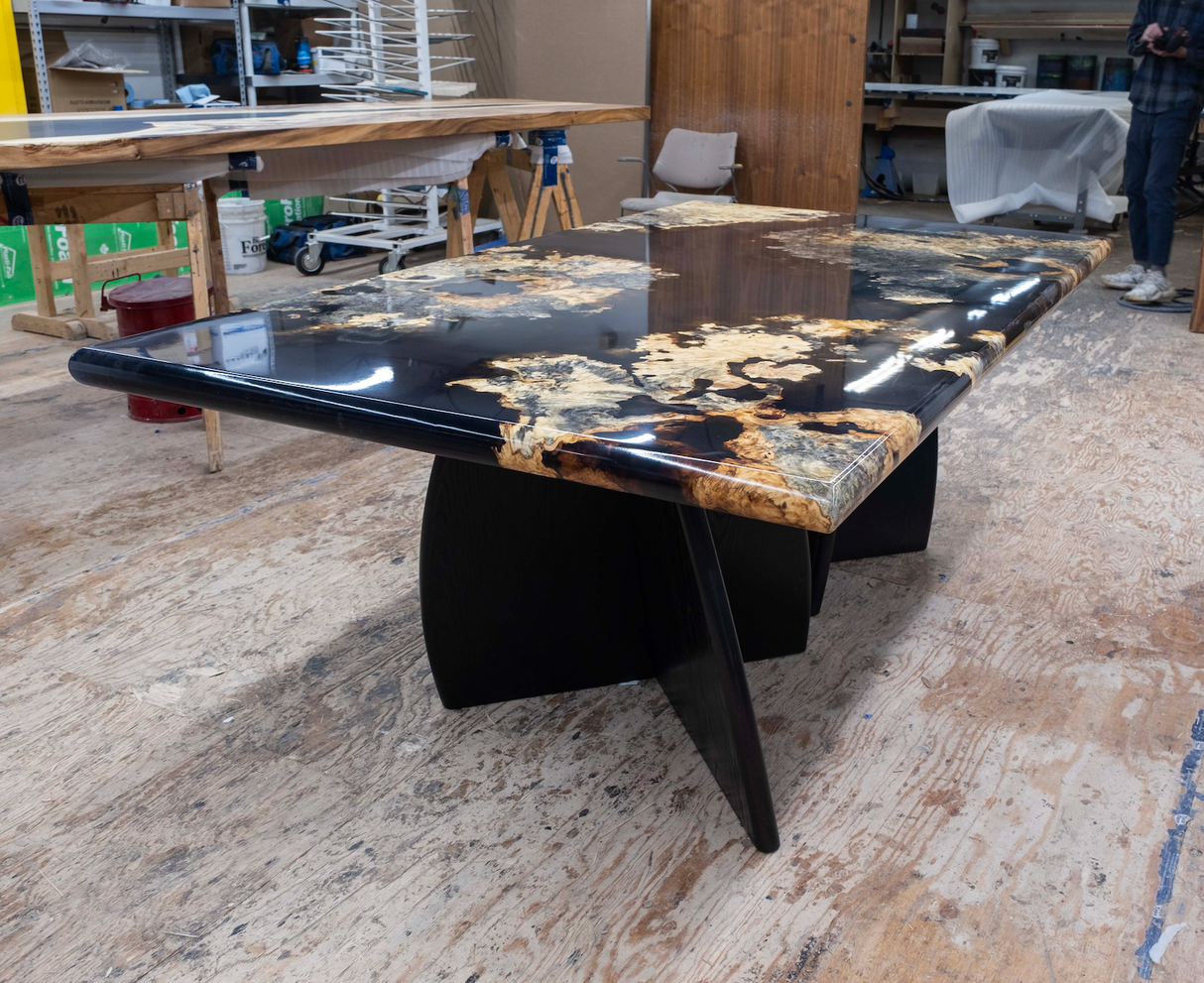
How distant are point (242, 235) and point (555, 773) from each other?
4.12m

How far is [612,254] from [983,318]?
692 mm

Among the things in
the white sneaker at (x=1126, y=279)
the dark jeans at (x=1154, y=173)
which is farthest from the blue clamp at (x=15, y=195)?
the white sneaker at (x=1126, y=279)

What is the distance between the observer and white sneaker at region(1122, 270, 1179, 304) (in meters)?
4.39

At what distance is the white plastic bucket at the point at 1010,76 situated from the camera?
7.19 m

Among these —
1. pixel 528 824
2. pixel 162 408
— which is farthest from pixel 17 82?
pixel 528 824

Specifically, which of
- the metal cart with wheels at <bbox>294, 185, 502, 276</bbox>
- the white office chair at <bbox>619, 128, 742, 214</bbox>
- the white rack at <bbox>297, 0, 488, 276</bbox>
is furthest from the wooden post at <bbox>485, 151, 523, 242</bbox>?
the white office chair at <bbox>619, 128, 742, 214</bbox>

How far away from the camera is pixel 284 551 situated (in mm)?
2148

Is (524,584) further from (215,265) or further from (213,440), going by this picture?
(215,265)

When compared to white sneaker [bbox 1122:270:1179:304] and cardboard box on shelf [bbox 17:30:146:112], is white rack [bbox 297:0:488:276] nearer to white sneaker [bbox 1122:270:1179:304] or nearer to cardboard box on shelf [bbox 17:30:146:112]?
cardboard box on shelf [bbox 17:30:146:112]

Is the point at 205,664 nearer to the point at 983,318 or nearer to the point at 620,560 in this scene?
the point at 620,560

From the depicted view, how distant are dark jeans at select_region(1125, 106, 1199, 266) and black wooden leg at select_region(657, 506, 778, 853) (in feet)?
12.3

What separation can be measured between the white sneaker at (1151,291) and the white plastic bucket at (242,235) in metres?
3.95

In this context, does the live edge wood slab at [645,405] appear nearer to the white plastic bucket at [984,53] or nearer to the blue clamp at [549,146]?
the blue clamp at [549,146]

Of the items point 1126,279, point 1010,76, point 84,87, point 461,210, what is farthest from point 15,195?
point 1010,76
